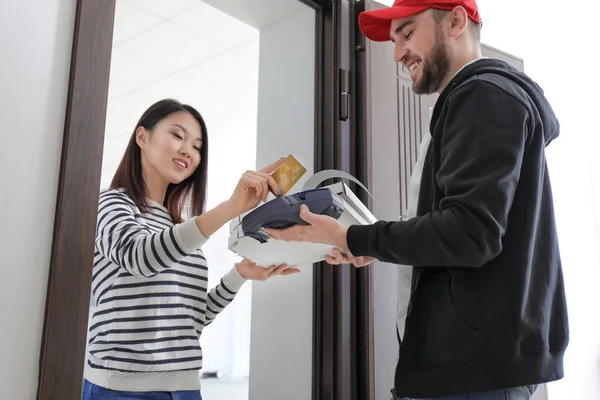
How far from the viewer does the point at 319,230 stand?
1069 millimetres

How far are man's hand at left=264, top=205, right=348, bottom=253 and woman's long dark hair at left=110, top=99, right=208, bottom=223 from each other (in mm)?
560

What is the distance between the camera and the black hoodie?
0.91 metres

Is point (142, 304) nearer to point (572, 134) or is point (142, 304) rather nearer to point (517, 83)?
point (517, 83)

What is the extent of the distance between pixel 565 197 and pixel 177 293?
1640mm

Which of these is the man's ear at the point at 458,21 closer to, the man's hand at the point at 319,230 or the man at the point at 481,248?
the man at the point at 481,248

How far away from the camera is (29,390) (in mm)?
1036

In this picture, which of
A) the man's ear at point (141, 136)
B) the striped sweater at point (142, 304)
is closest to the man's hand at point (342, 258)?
the striped sweater at point (142, 304)

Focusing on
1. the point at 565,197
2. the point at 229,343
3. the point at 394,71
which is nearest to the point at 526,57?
the point at 565,197

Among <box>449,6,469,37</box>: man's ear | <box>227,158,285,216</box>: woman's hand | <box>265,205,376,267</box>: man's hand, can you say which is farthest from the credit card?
<box>449,6,469,37</box>: man's ear

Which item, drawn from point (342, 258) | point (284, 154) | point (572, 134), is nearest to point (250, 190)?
point (342, 258)

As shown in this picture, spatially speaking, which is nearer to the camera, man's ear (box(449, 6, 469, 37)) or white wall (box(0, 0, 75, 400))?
white wall (box(0, 0, 75, 400))

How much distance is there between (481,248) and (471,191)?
8 cm

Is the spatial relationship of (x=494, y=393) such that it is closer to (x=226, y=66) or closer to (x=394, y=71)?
(x=394, y=71)

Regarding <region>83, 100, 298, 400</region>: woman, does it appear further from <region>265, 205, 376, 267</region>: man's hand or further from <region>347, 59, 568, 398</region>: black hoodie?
<region>347, 59, 568, 398</region>: black hoodie
